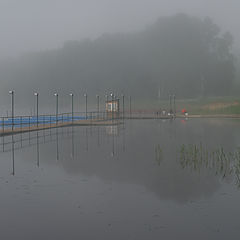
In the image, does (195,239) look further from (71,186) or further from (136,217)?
(71,186)

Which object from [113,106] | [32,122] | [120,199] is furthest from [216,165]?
[113,106]

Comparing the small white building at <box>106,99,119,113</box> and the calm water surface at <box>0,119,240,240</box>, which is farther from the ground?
the small white building at <box>106,99,119,113</box>

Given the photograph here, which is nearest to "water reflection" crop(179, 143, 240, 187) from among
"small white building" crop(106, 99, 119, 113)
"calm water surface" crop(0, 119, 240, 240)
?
"calm water surface" crop(0, 119, 240, 240)

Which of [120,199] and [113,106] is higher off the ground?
[113,106]

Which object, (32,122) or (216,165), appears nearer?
(216,165)

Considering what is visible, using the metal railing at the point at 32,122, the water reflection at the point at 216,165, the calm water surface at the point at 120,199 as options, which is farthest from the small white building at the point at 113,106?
the calm water surface at the point at 120,199

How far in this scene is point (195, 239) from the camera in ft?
18.8

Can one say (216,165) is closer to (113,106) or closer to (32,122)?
(32,122)

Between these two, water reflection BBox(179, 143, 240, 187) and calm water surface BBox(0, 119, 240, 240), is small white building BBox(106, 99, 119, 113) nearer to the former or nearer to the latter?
water reflection BBox(179, 143, 240, 187)

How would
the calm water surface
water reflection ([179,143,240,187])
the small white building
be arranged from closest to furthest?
the calm water surface → water reflection ([179,143,240,187]) → the small white building

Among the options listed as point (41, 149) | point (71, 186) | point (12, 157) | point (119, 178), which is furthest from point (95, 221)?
point (41, 149)

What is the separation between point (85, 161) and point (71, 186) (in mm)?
4878

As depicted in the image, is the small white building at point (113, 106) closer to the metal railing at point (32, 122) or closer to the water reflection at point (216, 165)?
the metal railing at point (32, 122)

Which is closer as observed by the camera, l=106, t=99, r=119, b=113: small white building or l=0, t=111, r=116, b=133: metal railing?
l=0, t=111, r=116, b=133: metal railing
